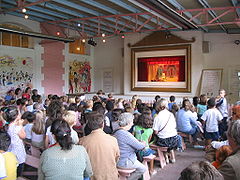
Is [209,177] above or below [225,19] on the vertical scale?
below

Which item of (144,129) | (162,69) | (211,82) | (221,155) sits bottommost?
(144,129)

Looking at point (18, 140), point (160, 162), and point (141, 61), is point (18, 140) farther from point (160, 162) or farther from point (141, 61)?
point (141, 61)

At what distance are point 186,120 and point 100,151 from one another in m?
3.20

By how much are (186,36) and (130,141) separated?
9623mm

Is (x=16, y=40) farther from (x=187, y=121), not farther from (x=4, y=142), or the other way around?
(x=4, y=142)

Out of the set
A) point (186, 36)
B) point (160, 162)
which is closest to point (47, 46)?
point (186, 36)

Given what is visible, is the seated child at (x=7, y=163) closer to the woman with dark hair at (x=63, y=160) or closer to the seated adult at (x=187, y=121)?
the woman with dark hair at (x=63, y=160)

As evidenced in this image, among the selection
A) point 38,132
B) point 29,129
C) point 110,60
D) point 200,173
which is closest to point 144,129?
point 38,132

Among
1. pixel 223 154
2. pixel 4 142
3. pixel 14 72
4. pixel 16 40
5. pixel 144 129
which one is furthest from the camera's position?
pixel 16 40

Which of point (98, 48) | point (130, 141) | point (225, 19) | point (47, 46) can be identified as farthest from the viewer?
point (98, 48)

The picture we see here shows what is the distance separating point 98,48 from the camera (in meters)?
14.8

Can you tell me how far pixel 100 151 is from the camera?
2629mm

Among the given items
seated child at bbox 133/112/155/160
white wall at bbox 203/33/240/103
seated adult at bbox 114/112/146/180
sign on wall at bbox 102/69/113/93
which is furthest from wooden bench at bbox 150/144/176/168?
sign on wall at bbox 102/69/113/93

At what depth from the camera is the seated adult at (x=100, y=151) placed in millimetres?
2623
